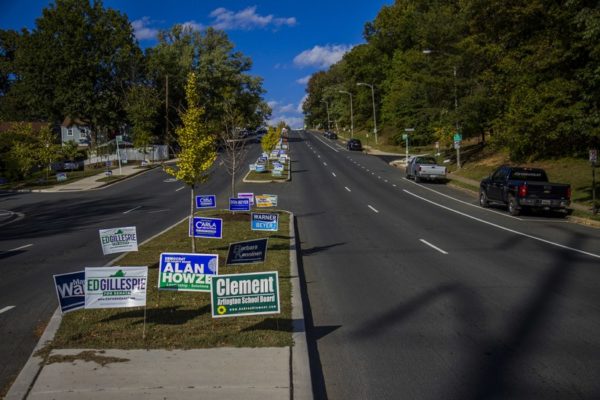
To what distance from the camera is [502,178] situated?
2464cm

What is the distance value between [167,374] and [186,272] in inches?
87.3

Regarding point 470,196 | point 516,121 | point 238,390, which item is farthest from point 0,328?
point 470,196

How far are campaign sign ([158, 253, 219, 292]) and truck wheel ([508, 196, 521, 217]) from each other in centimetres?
1771

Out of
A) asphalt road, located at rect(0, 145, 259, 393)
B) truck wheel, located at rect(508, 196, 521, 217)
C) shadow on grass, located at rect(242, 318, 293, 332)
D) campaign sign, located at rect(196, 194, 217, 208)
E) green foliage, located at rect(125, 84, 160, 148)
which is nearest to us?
shadow on grass, located at rect(242, 318, 293, 332)

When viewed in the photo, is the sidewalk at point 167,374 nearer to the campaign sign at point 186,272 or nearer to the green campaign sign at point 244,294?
the green campaign sign at point 244,294

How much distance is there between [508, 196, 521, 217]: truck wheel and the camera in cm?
2317

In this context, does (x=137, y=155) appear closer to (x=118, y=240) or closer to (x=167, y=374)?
(x=118, y=240)

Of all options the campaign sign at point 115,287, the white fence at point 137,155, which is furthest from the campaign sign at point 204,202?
the white fence at point 137,155

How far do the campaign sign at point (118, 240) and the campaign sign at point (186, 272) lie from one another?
99.2 inches

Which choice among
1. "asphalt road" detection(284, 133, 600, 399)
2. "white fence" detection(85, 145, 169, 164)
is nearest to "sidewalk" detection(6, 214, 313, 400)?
→ "asphalt road" detection(284, 133, 600, 399)

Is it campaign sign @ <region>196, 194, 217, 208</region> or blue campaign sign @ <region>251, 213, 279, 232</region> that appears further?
campaign sign @ <region>196, 194, 217, 208</region>

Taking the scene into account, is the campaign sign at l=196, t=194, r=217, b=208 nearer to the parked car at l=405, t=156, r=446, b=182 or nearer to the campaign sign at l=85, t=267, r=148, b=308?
the campaign sign at l=85, t=267, r=148, b=308

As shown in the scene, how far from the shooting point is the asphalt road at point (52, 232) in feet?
29.0

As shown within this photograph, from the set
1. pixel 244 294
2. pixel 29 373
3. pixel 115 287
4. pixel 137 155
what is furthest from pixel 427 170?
pixel 137 155
